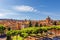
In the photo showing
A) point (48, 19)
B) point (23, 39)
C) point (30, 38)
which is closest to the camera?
→ point (23, 39)

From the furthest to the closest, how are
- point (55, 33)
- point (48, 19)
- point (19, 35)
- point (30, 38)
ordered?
1. point (48, 19)
2. point (55, 33)
3. point (19, 35)
4. point (30, 38)

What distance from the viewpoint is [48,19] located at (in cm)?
8688

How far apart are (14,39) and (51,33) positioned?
65.0 ft

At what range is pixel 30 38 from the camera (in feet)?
120

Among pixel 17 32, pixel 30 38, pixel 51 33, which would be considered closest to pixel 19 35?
pixel 17 32

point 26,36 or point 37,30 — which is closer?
point 26,36

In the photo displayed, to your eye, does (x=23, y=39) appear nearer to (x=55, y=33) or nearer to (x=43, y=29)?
(x=43, y=29)

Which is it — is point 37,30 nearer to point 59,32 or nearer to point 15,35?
point 15,35

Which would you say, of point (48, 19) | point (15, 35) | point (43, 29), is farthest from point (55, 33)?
point (48, 19)

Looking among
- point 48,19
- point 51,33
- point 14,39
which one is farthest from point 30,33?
point 48,19

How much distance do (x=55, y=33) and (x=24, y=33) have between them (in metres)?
19.4

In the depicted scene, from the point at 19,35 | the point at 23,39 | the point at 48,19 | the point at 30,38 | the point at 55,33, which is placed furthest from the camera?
the point at 48,19

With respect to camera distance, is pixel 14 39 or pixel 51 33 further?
pixel 51 33

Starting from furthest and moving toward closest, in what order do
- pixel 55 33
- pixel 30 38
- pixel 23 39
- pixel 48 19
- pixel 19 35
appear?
1. pixel 48 19
2. pixel 55 33
3. pixel 19 35
4. pixel 30 38
5. pixel 23 39
